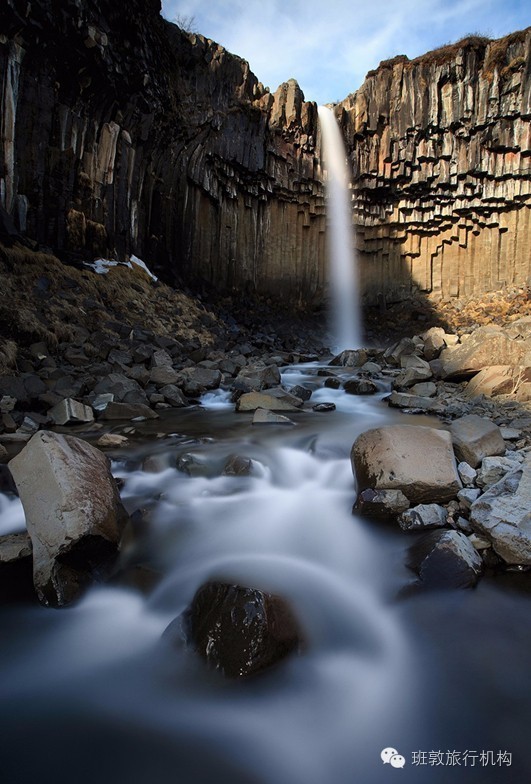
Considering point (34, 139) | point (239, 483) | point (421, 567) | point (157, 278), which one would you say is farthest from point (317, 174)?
point (421, 567)

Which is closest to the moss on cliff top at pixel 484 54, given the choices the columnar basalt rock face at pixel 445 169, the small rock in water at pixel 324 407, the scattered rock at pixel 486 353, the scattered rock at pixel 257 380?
the columnar basalt rock face at pixel 445 169

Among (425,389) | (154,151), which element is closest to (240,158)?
(154,151)

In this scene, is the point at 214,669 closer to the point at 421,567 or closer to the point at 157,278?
the point at 421,567

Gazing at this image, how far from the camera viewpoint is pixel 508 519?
2771mm

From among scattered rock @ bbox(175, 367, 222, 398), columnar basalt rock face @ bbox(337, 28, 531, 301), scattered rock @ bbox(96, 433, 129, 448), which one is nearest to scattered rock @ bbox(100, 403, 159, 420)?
scattered rock @ bbox(96, 433, 129, 448)

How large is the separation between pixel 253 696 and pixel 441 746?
831 mm

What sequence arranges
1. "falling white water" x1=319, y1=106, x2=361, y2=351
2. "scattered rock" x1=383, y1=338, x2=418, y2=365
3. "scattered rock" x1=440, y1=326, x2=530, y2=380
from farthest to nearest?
"falling white water" x1=319, y1=106, x2=361, y2=351
"scattered rock" x1=383, y1=338, x2=418, y2=365
"scattered rock" x1=440, y1=326, x2=530, y2=380

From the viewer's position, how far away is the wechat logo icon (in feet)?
5.63

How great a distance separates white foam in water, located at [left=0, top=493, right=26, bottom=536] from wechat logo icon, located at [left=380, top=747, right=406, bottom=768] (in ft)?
9.11

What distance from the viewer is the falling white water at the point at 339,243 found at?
1858cm

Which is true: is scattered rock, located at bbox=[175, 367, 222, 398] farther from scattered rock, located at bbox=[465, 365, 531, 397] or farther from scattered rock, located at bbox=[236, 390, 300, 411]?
scattered rock, located at bbox=[465, 365, 531, 397]

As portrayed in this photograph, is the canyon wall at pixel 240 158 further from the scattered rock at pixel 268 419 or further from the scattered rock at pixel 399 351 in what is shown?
the scattered rock at pixel 268 419

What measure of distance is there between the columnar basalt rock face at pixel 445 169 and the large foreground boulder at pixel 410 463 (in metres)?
17.6

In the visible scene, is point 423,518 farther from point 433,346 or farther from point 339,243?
point 339,243
